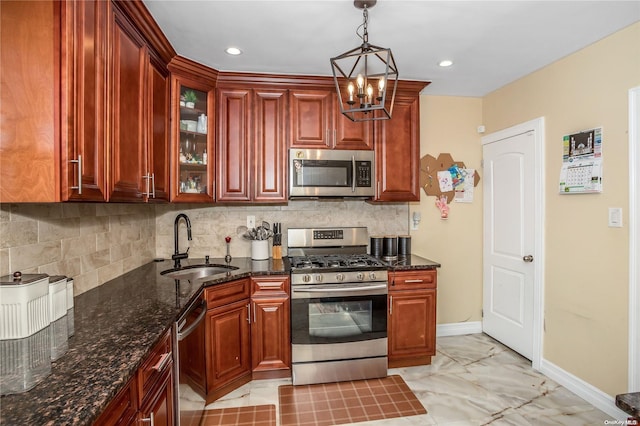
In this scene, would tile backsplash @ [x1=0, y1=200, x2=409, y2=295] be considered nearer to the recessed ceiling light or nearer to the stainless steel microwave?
the stainless steel microwave

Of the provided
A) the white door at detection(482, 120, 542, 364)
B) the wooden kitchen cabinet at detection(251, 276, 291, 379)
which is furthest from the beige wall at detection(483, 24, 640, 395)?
the wooden kitchen cabinet at detection(251, 276, 291, 379)

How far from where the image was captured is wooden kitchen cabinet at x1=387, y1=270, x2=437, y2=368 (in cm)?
274

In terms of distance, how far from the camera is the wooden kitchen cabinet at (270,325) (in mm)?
2539

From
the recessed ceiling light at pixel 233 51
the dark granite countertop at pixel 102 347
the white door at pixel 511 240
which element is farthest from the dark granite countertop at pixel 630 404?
the recessed ceiling light at pixel 233 51

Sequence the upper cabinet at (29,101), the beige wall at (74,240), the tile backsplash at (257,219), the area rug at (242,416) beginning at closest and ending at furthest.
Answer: the upper cabinet at (29,101) < the beige wall at (74,240) < the area rug at (242,416) < the tile backsplash at (257,219)

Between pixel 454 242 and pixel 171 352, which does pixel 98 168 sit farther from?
pixel 454 242

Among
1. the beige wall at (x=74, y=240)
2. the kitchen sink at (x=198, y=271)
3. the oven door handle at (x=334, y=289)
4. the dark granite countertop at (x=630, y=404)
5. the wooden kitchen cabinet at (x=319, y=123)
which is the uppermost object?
the wooden kitchen cabinet at (x=319, y=123)

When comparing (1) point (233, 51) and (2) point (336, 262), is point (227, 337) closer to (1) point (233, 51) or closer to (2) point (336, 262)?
(2) point (336, 262)

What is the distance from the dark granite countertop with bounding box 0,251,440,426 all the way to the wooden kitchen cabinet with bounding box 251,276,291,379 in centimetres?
30

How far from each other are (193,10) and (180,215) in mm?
1661

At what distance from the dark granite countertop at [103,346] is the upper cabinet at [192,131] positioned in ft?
2.37

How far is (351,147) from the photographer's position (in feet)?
9.62

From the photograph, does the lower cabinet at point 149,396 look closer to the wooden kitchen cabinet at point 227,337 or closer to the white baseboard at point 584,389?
the wooden kitchen cabinet at point 227,337

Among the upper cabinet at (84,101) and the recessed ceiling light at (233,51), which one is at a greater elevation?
the recessed ceiling light at (233,51)
